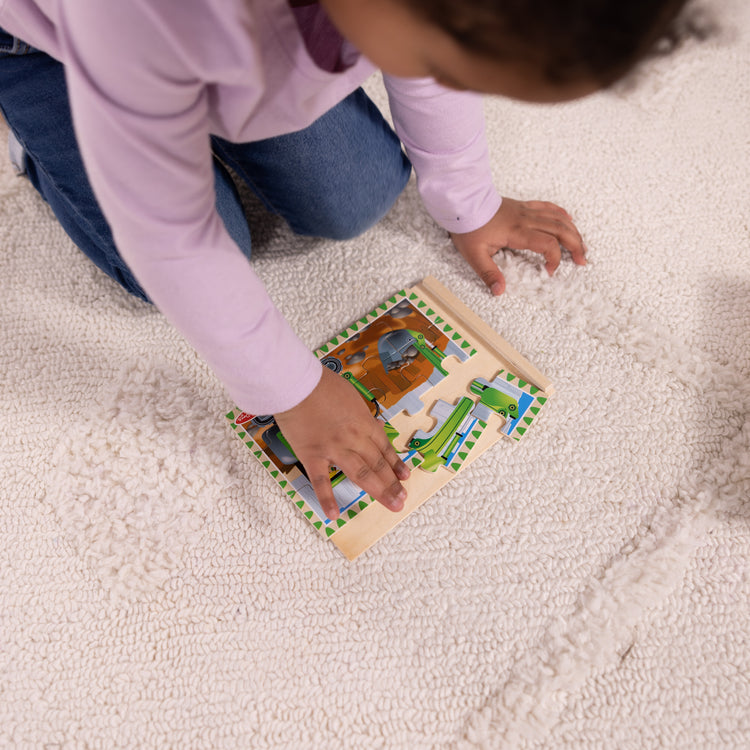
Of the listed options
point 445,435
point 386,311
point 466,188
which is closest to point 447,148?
point 466,188

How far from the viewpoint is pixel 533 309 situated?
743 millimetres

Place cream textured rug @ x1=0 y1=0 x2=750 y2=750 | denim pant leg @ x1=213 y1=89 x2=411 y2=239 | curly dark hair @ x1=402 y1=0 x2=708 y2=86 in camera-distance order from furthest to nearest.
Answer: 1. denim pant leg @ x1=213 y1=89 x2=411 y2=239
2. cream textured rug @ x1=0 y1=0 x2=750 y2=750
3. curly dark hair @ x1=402 y1=0 x2=708 y2=86

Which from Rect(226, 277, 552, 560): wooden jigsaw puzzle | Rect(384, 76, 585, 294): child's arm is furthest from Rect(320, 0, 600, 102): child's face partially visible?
Rect(226, 277, 552, 560): wooden jigsaw puzzle

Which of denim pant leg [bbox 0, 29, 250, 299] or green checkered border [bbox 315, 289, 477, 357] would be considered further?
green checkered border [bbox 315, 289, 477, 357]

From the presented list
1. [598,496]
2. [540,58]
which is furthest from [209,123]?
[598,496]

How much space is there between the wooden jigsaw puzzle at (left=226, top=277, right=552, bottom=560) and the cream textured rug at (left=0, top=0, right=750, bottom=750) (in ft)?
0.07

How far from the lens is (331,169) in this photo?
0.71 meters

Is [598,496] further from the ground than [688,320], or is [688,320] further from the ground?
[688,320]

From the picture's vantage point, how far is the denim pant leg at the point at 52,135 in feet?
1.95

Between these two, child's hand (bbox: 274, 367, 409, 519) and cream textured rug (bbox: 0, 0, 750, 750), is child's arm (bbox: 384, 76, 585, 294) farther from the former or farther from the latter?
child's hand (bbox: 274, 367, 409, 519)

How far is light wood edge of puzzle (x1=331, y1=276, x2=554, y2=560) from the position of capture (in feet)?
2.04

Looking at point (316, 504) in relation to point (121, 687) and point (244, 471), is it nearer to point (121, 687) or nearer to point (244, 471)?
point (244, 471)

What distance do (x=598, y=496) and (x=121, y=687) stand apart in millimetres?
508

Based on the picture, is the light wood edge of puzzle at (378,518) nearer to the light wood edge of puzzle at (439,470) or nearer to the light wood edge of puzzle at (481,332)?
the light wood edge of puzzle at (439,470)
